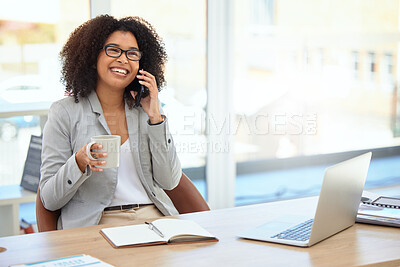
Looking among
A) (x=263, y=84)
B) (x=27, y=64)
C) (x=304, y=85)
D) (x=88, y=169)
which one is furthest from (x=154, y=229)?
(x=304, y=85)

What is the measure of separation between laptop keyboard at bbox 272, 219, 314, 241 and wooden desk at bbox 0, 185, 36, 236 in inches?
63.3

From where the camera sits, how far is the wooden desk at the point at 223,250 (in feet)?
5.12

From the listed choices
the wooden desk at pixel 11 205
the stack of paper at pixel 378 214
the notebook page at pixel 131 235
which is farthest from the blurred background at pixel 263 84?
the stack of paper at pixel 378 214

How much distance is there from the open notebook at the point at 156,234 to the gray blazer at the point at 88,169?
0.35m

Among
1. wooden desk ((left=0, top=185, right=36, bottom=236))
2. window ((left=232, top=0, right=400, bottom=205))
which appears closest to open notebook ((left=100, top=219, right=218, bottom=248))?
wooden desk ((left=0, top=185, right=36, bottom=236))

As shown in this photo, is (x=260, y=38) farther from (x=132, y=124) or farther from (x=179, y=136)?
(x=132, y=124)

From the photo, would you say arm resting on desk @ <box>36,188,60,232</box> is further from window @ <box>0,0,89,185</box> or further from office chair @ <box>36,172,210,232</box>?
window @ <box>0,0,89,185</box>

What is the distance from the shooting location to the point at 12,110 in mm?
3332

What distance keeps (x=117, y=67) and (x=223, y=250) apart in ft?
3.27

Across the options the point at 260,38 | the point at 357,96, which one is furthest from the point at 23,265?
the point at 357,96

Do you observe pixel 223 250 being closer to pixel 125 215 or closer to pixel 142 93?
pixel 125 215

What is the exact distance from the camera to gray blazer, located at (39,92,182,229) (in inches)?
83.4

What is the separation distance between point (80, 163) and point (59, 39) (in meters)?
1.67

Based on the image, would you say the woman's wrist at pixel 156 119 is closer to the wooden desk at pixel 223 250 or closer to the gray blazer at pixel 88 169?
the gray blazer at pixel 88 169
